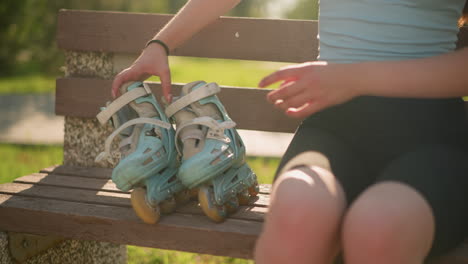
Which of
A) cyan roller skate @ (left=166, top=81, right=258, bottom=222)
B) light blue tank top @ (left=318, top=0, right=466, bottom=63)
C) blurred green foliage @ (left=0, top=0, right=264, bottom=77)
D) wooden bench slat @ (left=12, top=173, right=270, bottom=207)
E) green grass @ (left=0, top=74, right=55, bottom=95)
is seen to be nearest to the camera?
light blue tank top @ (left=318, top=0, right=466, bottom=63)

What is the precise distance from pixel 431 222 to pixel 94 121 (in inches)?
78.7

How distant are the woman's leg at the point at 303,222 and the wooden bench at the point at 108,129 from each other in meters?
0.47

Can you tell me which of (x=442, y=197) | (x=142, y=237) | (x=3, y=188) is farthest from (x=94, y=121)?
(x=442, y=197)

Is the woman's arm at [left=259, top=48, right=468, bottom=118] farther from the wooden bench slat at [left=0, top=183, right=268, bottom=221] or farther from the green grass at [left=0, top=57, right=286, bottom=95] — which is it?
the green grass at [left=0, top=57, right=286, bottom=95]

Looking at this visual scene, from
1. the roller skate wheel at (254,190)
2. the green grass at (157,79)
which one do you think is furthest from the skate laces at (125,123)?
the green grass at (157,79)

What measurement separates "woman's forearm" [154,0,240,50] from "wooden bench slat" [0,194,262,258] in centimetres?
63

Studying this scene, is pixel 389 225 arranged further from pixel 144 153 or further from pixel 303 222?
pixel 144 153

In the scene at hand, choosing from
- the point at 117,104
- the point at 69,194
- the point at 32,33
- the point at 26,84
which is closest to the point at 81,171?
the point at 69,194

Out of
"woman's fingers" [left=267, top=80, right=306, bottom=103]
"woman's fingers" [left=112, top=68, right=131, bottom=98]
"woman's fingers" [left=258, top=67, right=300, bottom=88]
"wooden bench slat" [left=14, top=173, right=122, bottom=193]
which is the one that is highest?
"woman's fingers" [left=258, top=67, right=300, bottom=88]

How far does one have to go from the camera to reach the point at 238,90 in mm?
2686

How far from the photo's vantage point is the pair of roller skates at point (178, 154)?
72.7 inches

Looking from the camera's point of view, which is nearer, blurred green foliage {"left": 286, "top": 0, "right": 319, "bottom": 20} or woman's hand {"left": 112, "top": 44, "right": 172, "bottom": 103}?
woman's hand {"left": 112, "top": 44, "right": 172, "bottom": 103}

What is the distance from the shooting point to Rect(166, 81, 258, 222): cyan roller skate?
1.82 metres

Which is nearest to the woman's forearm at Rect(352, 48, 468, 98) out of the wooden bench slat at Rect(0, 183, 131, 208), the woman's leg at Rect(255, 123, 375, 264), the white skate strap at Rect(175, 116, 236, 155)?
the woman's leg at Rect(255, 123, 375, 264)
